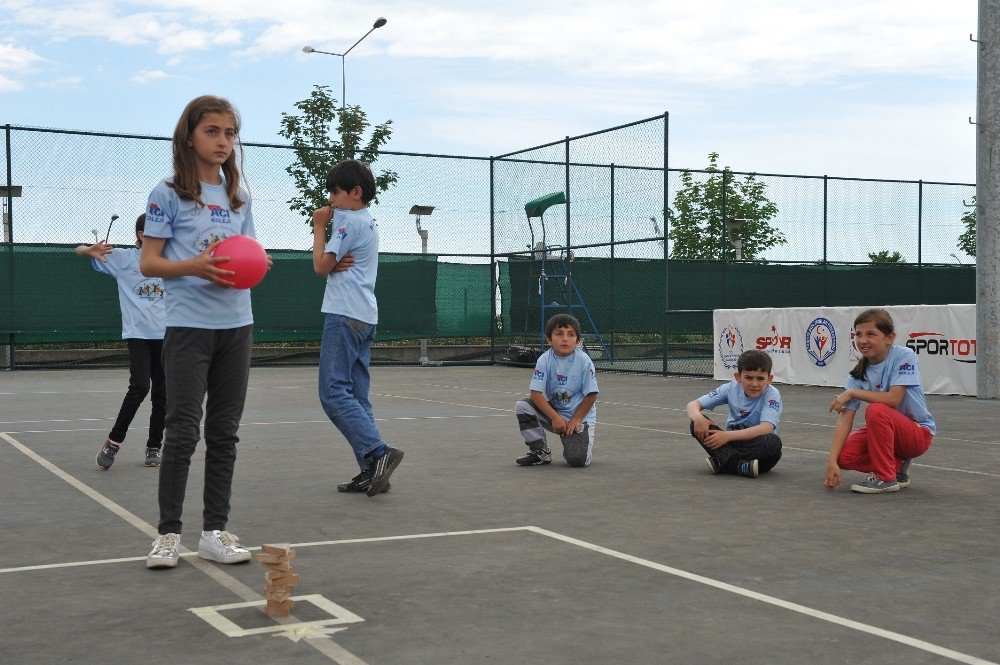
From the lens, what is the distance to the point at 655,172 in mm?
20203

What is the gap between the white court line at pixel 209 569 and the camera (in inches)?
134

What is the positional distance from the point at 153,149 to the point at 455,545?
1749 cm

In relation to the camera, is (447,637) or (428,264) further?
(428,264)

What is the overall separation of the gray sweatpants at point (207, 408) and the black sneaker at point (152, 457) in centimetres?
305

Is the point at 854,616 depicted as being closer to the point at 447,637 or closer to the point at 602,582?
the point at 602,582

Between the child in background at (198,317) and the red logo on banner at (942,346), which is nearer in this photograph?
the child in background at (198,317)

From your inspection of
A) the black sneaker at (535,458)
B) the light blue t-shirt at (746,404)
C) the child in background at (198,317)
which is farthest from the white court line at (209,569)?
the light blue t-shirt at (746,404)

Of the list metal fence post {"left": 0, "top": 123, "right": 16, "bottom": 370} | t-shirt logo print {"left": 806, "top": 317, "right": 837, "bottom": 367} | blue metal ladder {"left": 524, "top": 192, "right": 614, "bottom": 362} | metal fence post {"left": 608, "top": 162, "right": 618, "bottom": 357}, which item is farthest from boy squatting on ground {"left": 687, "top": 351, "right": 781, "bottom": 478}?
metal fence post {"left": 0, "top": 123, "right": 16, "bottom": 370}

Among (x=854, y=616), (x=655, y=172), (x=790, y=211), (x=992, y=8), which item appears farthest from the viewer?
(x=790, y=211)

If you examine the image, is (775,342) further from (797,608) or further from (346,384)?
(797,608)

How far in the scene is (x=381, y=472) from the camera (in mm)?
6383

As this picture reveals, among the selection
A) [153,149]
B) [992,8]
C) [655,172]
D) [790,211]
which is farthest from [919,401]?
[790,211]

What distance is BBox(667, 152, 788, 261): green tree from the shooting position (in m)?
27.7

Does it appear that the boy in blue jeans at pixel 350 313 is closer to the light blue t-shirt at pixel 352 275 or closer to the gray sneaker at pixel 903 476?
the light blue t-shirt at pixel 352 275
